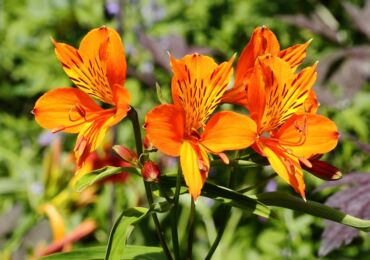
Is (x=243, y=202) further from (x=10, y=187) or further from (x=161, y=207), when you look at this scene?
(x=10, y=187)

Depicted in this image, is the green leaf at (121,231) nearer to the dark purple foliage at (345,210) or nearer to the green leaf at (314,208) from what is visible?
the green leaf at (314,208)

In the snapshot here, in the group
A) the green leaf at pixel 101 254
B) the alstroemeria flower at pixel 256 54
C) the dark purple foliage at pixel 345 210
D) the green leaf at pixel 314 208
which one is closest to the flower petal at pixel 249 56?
the alstroemeria flower at pixel 256 54

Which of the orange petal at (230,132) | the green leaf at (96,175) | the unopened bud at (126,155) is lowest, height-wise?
the green leaf at (96,175)

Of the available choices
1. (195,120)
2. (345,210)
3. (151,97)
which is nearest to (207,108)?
(195,120)

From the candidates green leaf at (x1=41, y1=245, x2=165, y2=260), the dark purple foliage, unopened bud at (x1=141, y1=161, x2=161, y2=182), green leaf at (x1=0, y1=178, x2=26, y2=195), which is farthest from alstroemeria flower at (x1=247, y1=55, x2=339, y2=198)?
green leaf at (x1=0, y1=178, x2=26, y2=195)

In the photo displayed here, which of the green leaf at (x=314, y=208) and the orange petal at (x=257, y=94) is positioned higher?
the orange petal at (x=257, y=94)

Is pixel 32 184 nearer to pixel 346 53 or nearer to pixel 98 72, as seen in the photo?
pixel 346 53

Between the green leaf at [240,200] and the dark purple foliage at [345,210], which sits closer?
the green leaf at [240,200]

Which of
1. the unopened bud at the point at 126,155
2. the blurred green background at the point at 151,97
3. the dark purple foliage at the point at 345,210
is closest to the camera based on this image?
the unopened bud at the point at 126,155
